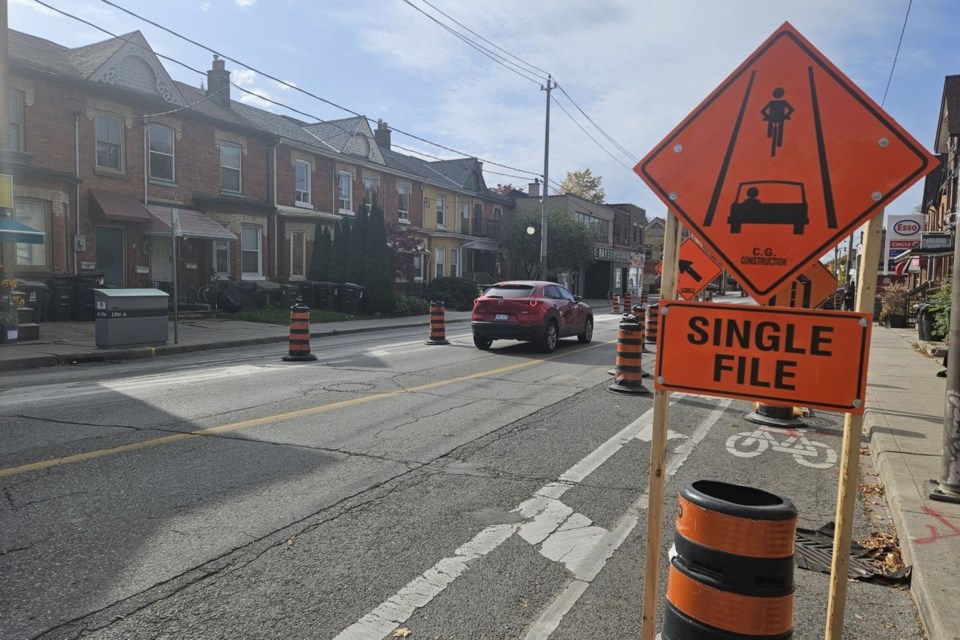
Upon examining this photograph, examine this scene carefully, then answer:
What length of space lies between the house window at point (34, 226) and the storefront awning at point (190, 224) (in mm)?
2797

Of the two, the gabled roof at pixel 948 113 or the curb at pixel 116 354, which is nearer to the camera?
the curb at pixel 116 354

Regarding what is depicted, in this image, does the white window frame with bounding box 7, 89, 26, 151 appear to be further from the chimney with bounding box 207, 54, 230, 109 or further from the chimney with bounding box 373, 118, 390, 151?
the chimney with bounding box 373, 118, 390, 151

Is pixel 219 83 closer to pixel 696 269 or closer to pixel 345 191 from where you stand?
pixel 345 191

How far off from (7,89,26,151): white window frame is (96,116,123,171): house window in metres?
2.12

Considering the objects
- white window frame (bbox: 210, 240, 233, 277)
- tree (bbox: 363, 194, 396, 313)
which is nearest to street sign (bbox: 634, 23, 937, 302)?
tree (bbox: 363, 194, 396, 313)

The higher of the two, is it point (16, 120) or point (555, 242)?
point (16, 120)

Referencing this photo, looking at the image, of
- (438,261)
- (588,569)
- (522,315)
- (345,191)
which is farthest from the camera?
(438,261)

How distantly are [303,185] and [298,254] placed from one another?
120 inches

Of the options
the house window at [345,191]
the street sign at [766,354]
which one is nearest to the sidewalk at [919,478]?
the street sign at [766,354]

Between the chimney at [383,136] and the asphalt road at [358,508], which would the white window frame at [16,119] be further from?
the chimney at [383,136]

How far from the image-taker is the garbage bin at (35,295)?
52.1ft

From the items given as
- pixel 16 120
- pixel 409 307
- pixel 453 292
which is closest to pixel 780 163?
pixel 16 120

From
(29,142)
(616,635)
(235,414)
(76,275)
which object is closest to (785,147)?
(616,635)

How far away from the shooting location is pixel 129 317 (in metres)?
13.1
